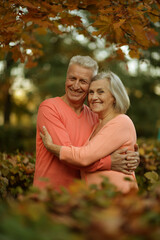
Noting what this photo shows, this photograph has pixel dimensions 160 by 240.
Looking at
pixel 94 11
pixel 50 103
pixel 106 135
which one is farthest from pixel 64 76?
pixel 106 135

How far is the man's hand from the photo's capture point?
284 cm

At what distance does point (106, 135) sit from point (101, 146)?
0.12 metres

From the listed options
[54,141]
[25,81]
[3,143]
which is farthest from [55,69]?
[54,141]

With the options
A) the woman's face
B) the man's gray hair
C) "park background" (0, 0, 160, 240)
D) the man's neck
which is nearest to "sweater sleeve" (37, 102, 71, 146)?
the man's neck

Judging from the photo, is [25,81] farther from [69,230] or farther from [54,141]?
[69,230]

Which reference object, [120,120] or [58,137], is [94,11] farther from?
[58,137]

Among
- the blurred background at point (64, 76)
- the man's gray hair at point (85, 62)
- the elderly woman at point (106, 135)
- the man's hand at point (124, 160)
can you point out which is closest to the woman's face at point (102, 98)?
the elderly woman at point (106, 135)

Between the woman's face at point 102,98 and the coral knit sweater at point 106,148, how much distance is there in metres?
0.21

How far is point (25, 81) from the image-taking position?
49.2 ft

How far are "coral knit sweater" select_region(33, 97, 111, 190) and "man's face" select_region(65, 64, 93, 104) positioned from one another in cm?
15

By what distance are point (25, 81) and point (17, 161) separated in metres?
11.4

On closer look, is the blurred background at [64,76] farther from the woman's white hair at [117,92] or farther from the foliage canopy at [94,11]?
the woman's white hair at [117,92]

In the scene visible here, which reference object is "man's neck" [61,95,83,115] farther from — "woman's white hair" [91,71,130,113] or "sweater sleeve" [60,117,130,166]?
"sweater sleeve" [60,117,130,166]

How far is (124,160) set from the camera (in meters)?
2.88
